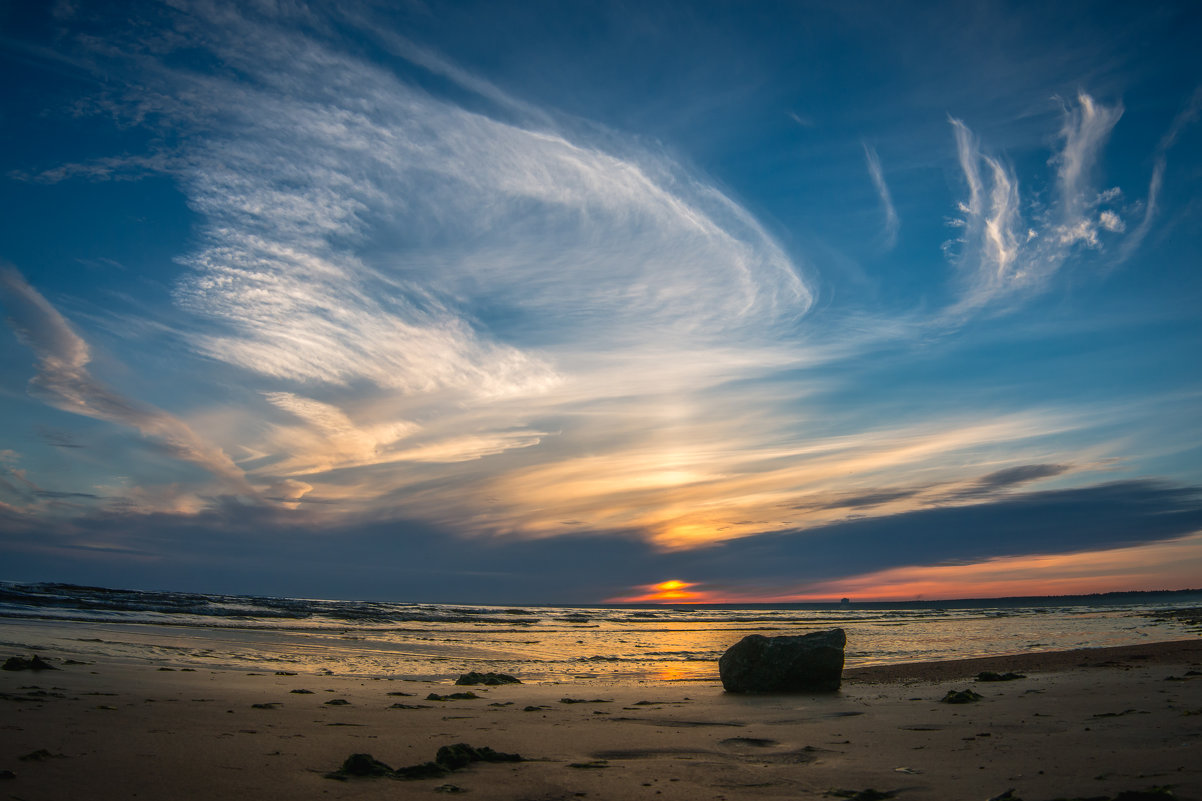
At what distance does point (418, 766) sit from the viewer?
5.84 meters

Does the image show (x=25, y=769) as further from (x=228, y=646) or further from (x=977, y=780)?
(x=228, y=646)

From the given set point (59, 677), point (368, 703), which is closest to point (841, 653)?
point (368, 703)

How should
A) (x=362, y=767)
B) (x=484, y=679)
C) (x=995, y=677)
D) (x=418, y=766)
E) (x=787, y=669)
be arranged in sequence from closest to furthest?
1. (x=362, y=767)
2. (x=418, y=766)
3. (x=787, y=669)
4. (x=995, y=677)
5. (x=484, y=679)

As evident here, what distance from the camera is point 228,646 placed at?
68.9 ft

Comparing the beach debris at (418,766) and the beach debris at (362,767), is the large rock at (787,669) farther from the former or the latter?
the beach debris at (362,767)

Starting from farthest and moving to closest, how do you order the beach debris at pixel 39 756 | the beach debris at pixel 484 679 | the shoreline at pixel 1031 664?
the shoreline at pixel 1031 664 → the beach debris at pixel 484 679 → the beach debris at pixel 39 756

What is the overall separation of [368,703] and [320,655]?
11370 mm

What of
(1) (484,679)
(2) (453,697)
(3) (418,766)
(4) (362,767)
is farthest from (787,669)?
(4) (362,767)

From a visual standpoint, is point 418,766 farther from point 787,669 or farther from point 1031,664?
point 1031,664

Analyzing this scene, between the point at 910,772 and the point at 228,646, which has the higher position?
the point at 910,772

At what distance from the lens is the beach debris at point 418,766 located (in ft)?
18.5

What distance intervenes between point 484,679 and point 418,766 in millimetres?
9415

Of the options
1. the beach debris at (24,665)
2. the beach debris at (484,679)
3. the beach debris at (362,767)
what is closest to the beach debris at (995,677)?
the beach debris at (484,679)

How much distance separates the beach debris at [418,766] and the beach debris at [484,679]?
831cm
